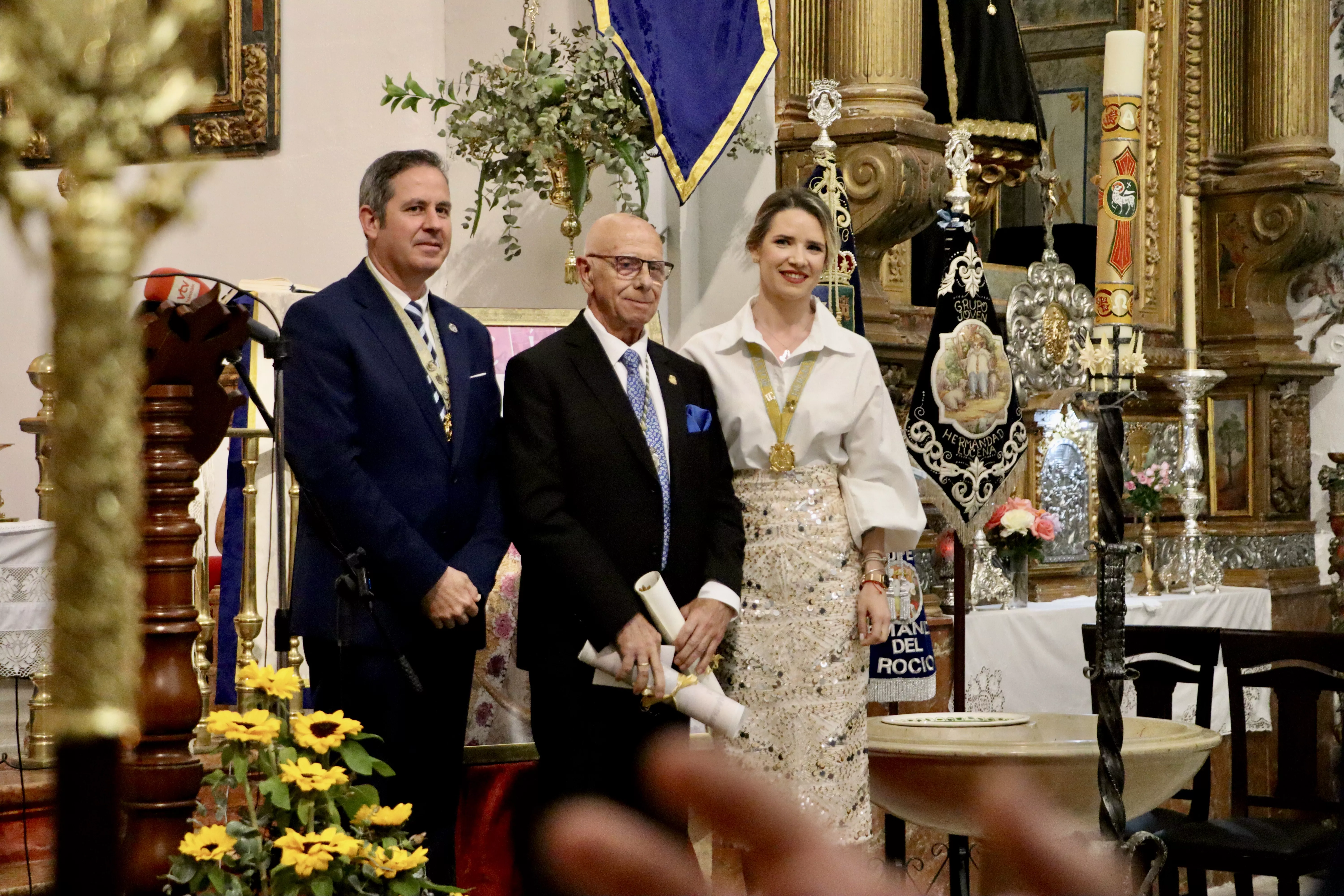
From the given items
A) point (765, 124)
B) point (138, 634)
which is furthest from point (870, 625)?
point (138, 634)

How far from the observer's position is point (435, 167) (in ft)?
10.7

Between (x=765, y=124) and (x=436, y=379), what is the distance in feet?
6.71

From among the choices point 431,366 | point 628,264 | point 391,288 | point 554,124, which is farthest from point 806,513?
point 554,124

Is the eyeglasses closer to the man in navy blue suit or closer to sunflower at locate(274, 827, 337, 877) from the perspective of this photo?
the man in navy blue suit

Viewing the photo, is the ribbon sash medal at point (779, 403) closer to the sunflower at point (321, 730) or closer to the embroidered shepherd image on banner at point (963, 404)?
the embroidered shepherd image on banner at point (963, 404)

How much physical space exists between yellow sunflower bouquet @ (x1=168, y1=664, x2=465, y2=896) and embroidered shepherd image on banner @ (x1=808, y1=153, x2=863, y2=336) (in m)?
2.05

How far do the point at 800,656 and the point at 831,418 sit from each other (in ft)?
1.65

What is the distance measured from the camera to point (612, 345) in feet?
11.0

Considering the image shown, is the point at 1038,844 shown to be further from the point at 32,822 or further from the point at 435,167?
the point at 32,822

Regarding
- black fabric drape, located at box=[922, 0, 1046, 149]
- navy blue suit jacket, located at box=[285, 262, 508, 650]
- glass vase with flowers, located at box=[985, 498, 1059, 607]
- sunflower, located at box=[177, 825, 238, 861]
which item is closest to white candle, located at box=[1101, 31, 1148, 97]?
navy blue suit jacket, located at box=[285, 262, 508, 650]

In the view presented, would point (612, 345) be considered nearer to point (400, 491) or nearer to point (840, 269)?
point (400, 491)

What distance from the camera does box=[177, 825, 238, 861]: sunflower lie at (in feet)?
7.84

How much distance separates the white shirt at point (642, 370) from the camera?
10.9 ft

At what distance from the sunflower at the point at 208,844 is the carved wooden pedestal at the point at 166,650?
0.70ft
